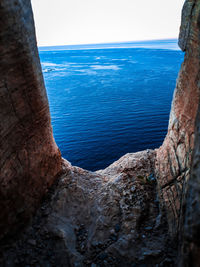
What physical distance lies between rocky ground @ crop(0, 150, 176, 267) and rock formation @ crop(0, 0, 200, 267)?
0.03 m

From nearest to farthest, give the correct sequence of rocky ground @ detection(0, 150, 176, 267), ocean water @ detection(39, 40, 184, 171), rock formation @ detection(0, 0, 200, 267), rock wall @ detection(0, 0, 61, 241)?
rock wall @ detection(0, 0, 61, 241), rock formation @ detection(0, 0, 200, 267), rocky ground @ detection(0, 150, 176, 267), ocean water @ detection(39, 40, 184, 171)

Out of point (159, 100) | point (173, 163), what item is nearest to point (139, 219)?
point (173, 163)

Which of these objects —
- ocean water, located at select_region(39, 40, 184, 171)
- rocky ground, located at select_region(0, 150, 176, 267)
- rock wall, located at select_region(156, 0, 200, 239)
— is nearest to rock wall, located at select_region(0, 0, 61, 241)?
rocky ground, located at select_region(0, 150, 176, 267)

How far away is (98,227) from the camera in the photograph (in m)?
6.54

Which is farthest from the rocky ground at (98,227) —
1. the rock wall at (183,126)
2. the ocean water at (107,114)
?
the ocean water at (107,114)

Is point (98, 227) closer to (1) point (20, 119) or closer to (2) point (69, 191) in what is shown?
(2) point (69, 191)

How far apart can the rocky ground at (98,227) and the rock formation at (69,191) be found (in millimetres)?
26

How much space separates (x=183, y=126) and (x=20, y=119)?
4.94m

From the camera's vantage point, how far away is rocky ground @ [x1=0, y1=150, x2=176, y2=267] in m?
5.55

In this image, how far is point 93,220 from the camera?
6.95m

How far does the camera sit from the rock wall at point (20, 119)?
525cm

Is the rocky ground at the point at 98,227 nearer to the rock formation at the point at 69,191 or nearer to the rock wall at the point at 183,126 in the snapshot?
the rock formation at the point at 69,191

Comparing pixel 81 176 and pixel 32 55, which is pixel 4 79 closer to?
pixel 32 55

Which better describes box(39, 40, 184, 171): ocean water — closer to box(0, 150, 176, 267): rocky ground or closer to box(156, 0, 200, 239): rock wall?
box(0, 150, 176, 267): rocky ground
